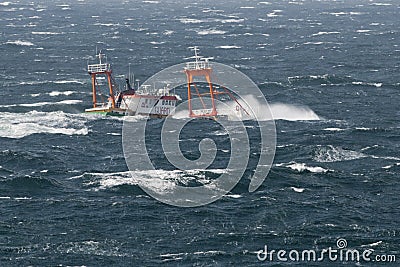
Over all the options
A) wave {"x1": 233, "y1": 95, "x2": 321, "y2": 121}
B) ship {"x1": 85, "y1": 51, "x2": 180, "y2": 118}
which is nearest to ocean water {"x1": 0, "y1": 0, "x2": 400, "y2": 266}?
wave {"x1": 233, "y1": 95, "x2": 321, "y2": 121}

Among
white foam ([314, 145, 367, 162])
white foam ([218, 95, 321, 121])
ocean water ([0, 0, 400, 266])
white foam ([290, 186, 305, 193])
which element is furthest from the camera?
white foam ([218, 95, 321, 121])

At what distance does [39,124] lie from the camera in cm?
15775

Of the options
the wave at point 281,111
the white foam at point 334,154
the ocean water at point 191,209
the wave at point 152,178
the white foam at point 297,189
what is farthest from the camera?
the wave at point 281,111

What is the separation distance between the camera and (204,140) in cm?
14675

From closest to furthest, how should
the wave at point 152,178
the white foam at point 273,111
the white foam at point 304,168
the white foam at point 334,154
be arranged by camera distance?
1. the wave at point 152,178
2. the white foam at point 304,168
3. the white foam at point 334,154
4. the white foam at point 273,111

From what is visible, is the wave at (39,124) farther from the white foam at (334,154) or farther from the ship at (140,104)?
the white foam at (334,154)

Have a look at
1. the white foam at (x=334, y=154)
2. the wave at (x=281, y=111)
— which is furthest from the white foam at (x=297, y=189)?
the wave at (x=281, y=111)

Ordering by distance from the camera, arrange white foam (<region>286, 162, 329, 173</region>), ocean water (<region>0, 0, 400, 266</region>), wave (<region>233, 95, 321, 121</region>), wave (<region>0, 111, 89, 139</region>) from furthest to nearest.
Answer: wave (<region>233, 95, 321, 121</region>) → wave (<region>0, 111, 89, 139</region>) → white foam (<region>286, 162, 329, 173</region>) → ocean water (<region>0, 0, 400, 266</region>)

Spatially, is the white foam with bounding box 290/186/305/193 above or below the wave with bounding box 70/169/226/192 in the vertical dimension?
below

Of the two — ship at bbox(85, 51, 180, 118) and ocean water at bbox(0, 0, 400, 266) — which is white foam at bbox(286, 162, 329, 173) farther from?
ship at bbox(85, 51, 180, 118)

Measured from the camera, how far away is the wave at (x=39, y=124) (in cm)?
15150

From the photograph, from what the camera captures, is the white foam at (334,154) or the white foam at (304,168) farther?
the white foam at (334,154)

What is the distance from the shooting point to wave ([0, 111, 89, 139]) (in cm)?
15150

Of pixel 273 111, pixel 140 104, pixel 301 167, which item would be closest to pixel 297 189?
pixel 301 167
